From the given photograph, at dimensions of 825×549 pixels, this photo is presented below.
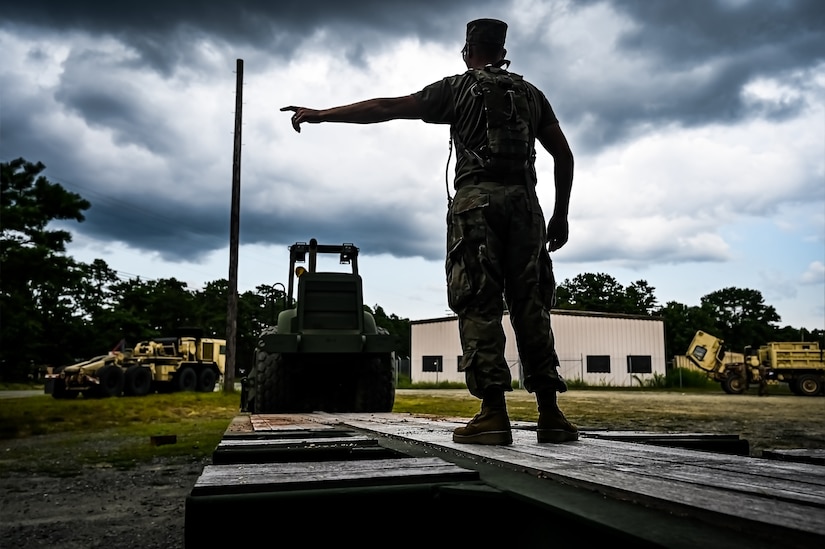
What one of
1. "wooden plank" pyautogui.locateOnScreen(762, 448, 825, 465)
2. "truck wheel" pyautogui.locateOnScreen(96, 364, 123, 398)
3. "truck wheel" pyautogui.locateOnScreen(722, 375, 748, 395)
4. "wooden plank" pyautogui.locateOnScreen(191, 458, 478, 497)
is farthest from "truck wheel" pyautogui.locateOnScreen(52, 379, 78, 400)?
"truck wheel" pyautogui.locateOnScreen(722, 375, 748, 395)

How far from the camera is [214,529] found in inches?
44.1

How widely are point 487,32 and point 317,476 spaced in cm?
215

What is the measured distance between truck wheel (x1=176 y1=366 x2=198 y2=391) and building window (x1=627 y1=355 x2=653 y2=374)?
23.3 m

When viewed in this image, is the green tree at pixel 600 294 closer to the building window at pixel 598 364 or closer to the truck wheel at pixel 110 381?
the building window at pixel 598 364

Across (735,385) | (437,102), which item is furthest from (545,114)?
(735,385)

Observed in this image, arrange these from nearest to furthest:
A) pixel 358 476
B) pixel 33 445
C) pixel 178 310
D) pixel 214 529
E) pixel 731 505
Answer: pixel 731 505 → pixel 214 529 → pixel 358 476 → pixel 33 445 → pixel 178 310

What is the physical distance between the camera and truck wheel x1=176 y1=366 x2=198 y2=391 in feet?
62.8

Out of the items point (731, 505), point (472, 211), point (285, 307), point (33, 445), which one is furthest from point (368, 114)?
point (33, 445)

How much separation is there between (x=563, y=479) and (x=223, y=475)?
734 mm

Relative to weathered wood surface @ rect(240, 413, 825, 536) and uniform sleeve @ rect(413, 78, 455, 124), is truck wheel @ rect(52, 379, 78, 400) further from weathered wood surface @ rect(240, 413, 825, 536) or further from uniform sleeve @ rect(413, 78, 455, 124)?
weathered wood surface @ rect(240, 413, 825, 536)

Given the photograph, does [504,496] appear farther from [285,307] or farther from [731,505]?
[285,307]

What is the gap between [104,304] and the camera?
54.8 meters

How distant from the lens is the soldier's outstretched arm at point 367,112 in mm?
2617

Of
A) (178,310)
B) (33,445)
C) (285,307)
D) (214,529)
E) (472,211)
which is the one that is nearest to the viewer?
(214,529)
